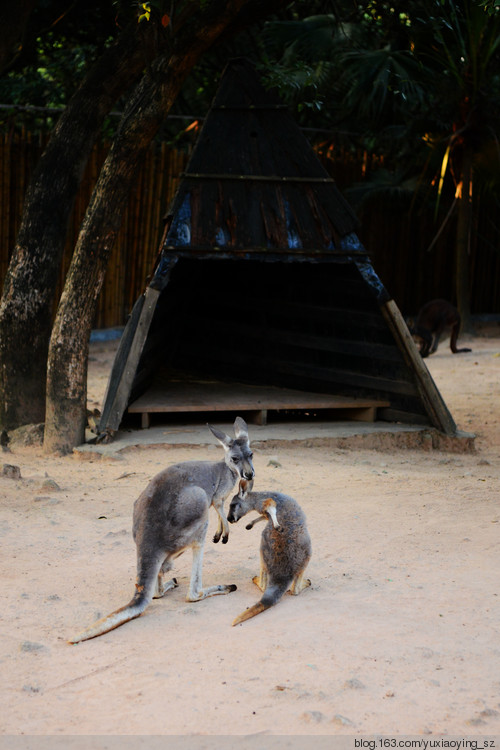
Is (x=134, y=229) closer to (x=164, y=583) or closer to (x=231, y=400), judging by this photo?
(x=231, y=400)

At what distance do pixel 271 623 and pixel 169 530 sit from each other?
0.63 m

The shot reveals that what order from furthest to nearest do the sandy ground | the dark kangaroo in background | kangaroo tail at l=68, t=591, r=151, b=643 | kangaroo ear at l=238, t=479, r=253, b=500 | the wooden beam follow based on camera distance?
the dark kangaroo in background < the wooden beam < kangaroo ear at l=238, t=479, r=253, b=500 < kangaroo tail at l=68, t=591, r=151, b=643 < the sandy ground

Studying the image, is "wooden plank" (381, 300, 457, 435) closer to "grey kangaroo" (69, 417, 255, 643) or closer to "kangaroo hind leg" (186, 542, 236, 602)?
"grey kangaroo" (69, 417, 255, 643)

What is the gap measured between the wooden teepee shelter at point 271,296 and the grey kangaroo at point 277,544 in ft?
10.5

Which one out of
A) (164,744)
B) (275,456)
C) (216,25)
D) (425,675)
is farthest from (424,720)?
(216,25)

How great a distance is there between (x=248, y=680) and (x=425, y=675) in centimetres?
70

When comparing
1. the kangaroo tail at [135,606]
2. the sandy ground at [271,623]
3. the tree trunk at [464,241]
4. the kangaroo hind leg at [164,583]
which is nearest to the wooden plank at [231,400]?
the sandy ground at [271,623]

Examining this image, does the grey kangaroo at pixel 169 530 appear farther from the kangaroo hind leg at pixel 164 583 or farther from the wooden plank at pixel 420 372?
the wooden plank at pixel 420 372

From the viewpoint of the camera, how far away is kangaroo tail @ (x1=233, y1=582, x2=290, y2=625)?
3992 millimetres

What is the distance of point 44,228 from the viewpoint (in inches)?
301

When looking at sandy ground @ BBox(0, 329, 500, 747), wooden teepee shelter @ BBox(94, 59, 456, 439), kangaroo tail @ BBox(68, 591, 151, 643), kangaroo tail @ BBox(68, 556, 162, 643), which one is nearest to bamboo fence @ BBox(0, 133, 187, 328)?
wooden teepee shelter @ BBox(94, 59, 456, 439)

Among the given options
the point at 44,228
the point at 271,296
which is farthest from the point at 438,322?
the point at 44,228

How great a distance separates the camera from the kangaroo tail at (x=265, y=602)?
399 centimetres

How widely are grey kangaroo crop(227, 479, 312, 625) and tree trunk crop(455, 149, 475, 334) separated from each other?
10.4m
